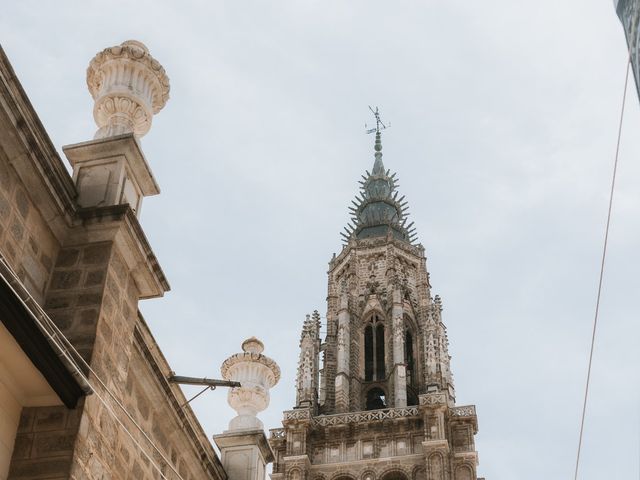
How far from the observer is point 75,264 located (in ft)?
29.1

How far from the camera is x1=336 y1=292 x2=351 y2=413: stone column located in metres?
48.0

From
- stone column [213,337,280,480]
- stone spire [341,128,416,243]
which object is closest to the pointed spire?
stone spire [341,128,416,243]

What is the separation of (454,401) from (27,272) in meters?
41.1

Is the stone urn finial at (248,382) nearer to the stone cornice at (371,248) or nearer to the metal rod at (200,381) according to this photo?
the metal rod at (200,381)

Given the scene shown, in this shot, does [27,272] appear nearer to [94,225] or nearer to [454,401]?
[94,225]

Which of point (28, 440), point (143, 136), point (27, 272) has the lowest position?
point (28, 440)

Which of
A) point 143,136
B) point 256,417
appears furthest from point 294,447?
point 143,136

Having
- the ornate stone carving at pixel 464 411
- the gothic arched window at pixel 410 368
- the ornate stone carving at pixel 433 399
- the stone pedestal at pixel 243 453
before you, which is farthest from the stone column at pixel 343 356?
the stone pedestal at pixel 243 453

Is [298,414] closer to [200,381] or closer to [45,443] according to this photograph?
[200,381]

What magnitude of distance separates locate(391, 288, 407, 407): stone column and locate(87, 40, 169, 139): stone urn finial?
1497 inches

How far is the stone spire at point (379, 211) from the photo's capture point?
60688 millimetres

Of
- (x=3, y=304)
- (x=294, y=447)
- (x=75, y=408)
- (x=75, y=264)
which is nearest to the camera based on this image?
(x=3, y=304)

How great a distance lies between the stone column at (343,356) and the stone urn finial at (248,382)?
114 feet

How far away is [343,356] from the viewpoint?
5038 centimetres
